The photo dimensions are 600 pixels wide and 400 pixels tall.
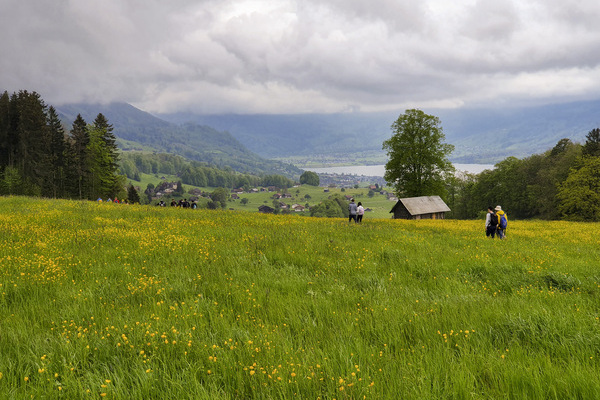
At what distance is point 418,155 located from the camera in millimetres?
46469

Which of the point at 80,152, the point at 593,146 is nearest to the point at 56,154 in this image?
the point at 80,152

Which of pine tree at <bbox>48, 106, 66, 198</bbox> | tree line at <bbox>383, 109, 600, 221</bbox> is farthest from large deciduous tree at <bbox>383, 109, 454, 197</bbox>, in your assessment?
pine tree at <bbox>48, 106, 66, 198</bbox>

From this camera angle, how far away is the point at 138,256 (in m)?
8.59

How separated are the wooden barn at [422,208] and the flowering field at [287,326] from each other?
37.5 meters

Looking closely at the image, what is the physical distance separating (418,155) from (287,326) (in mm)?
46337

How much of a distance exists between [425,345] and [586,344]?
6.43ft

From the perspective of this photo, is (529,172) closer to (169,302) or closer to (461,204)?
(461,204)

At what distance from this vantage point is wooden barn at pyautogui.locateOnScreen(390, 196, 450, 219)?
45719 mm

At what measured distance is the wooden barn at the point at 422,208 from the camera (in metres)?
45.7

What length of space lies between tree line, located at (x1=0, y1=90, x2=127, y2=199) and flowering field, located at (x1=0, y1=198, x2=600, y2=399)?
61.8 meters

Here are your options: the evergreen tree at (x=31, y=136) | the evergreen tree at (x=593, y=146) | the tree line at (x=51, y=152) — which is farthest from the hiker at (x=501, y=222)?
the evergreen tree at (x=31, y=136)

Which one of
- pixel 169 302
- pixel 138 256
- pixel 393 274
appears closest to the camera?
pixel 169 302

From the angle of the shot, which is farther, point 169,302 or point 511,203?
point 511,203

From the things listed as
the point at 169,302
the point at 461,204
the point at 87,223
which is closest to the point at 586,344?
the point at 169,302
